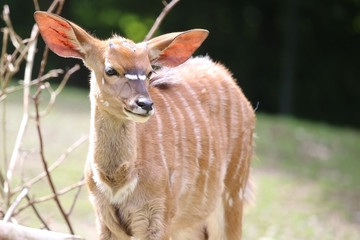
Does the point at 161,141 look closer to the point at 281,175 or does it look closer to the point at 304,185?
the point at 304,185

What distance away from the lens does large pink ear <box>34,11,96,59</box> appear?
3.50 metres

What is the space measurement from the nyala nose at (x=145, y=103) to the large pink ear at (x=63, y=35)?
0.44m

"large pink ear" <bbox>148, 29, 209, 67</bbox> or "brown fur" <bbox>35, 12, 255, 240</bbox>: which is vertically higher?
"large pink ear" <bbox>148, 29, 209, 67</bbox>

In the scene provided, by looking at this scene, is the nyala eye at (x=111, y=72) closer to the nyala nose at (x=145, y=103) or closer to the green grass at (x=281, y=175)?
the nyala nose at (x=145, y=103)

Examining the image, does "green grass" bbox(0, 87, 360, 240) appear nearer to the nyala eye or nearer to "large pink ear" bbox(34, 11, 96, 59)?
"large pink ear" bbox(34, 11, 96, 59)

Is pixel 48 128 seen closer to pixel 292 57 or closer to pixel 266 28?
pixel 292 57

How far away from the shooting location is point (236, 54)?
1459 cm

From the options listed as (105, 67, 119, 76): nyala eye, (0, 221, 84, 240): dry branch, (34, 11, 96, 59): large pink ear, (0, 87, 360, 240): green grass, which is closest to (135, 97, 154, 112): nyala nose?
(105, 67, 119, 76): nyala eye

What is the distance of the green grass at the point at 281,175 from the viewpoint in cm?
617

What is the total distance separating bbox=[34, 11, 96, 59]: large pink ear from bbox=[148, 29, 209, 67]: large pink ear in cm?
30

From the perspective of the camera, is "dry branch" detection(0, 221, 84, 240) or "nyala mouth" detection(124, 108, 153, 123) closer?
"dry branch" detection(0, 221, 84, 240)

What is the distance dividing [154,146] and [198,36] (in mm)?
535

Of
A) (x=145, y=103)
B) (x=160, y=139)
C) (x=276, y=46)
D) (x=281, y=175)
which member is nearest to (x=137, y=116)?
(x=145, y=103)

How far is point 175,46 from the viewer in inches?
147
